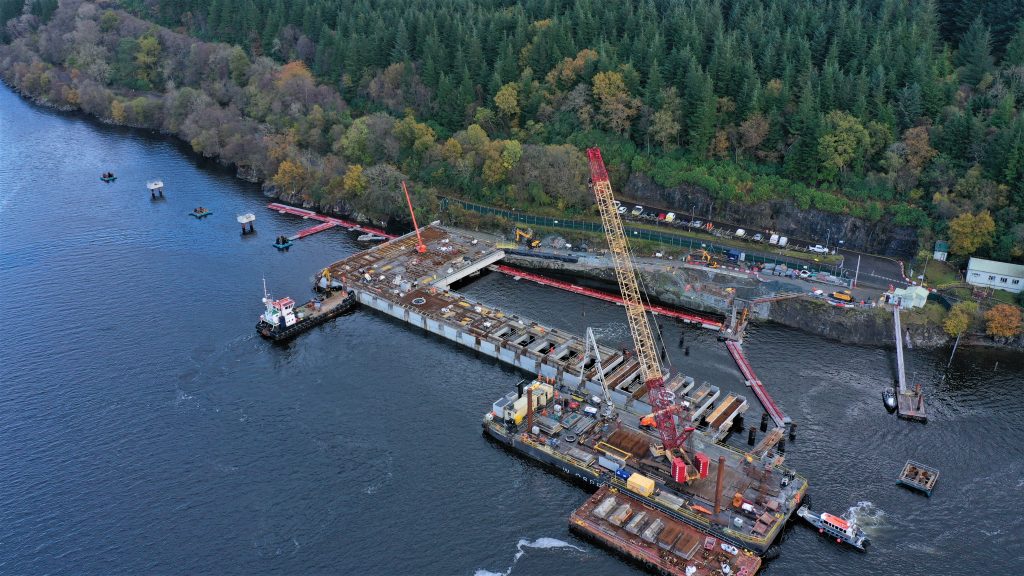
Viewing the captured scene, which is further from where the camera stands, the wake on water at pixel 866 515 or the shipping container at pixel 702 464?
the shipping container at pixel 702 464

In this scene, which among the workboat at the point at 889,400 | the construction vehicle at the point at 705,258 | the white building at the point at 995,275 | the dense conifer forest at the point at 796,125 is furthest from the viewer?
the dense conifer forest at the point at 796,125

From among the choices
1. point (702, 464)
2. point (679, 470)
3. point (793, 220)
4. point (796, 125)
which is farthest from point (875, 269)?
point (679, 470)

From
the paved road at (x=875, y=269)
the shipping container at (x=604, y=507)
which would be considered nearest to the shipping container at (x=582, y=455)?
the shipping container at (x=604, y=507)

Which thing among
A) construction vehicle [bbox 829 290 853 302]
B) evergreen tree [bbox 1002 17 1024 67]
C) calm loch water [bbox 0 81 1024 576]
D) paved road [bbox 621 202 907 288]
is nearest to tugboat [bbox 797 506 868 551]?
calm loch water [bbox 0 81 1024 576]

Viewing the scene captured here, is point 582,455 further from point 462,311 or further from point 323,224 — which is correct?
point 323,224

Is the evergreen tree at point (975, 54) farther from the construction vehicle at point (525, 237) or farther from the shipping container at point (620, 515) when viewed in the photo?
the shipping container at point (620, 515)

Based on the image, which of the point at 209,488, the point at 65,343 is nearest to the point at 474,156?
the point at 65,343

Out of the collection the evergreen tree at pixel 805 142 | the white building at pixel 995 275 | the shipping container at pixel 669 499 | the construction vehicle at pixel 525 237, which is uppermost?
the evergreen tree at pixel 805 142
